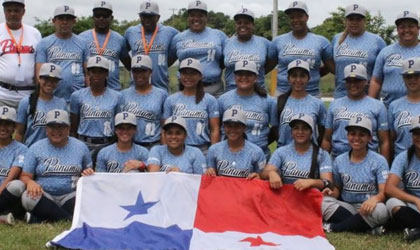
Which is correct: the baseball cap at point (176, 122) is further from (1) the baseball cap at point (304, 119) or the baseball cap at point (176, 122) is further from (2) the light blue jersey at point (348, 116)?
(2) the light blue jersey at point (348, 116)

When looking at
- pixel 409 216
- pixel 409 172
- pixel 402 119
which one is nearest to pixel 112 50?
pixel 402 119

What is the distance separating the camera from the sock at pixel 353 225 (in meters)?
7.63

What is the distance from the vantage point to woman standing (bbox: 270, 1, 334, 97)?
923 cm

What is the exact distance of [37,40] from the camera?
9.73m

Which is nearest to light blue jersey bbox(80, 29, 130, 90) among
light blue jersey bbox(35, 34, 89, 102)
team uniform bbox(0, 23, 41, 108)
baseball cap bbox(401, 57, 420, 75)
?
light blue jersey bbox(35, 34, 89, 102)

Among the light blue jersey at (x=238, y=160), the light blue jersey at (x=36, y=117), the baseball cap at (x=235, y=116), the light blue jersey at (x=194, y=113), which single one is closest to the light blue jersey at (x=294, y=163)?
the light blue jersey at (x=238, y=160)

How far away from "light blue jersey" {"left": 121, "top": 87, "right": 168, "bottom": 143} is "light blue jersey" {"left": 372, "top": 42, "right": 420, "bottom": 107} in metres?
3.04

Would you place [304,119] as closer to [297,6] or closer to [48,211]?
[297,6]

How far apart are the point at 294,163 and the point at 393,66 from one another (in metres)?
1.98

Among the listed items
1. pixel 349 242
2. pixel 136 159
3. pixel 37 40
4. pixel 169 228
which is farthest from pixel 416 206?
pixel 37 40

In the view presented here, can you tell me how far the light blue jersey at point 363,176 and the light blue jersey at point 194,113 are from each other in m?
1.93

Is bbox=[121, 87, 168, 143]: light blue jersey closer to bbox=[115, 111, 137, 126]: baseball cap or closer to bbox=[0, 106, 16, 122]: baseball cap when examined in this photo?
bbox=[115, 111, 137, 126]: baseball cap

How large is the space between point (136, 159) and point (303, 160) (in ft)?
7.04

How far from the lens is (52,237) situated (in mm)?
7203
